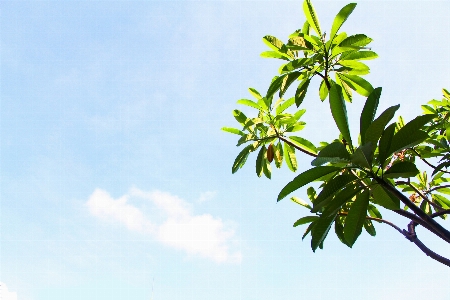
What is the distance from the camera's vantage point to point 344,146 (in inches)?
79.5

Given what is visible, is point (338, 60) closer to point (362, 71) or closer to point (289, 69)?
point (362, 71)

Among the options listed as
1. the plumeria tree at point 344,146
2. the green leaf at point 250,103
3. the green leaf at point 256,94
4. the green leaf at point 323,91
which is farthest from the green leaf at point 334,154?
the green leaf at point 256,94

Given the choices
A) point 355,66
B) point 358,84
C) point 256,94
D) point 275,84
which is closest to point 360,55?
point 355,66

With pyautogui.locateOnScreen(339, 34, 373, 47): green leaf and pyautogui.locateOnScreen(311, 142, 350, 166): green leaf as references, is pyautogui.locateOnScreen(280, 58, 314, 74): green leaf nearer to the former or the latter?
pyautogui.locateOnScreen(339, 34, 373, 47): green leaf

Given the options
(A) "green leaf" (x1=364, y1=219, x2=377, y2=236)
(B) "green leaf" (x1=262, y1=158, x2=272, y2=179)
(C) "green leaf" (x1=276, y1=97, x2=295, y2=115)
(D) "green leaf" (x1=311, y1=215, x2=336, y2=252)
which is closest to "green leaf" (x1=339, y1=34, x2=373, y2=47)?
(C) "green leaf" (x1=276, y1=97, x2=295, y2=115)

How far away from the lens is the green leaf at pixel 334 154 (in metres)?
2.02

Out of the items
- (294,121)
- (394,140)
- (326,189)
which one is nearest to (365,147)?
(394,140)

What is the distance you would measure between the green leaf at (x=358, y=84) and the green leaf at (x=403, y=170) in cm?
151

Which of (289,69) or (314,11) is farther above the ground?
(314,11)

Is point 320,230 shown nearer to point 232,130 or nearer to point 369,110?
point 369,110

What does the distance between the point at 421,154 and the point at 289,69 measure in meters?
1.75

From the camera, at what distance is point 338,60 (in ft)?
10.9

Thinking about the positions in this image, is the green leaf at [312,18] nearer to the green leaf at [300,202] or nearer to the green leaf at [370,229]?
the green leaf at [300,202]

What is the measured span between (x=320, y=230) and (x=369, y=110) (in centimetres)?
92
